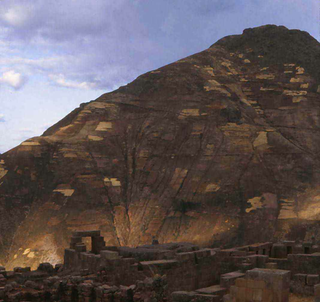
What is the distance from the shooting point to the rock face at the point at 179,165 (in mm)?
48344

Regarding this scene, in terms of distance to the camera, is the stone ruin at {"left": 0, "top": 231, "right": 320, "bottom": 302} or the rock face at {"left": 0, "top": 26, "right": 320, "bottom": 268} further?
the rock face at {"left": 0, "top": 26, "right": 320, "bottom": 268}

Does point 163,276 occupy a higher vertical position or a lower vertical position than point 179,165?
lower

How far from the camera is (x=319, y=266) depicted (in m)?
19.0

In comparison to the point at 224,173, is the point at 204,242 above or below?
below

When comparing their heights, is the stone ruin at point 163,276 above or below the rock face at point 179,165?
below

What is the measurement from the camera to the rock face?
48344mm

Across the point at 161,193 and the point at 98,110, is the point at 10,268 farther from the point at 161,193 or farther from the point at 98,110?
the point at 98,110

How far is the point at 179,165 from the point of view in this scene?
189 ft

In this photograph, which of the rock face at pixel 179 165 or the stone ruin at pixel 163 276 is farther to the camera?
the rock face at pixel 179 165

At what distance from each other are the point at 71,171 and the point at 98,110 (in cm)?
1164

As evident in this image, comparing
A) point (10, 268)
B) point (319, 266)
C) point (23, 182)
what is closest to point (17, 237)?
point (10, 268)

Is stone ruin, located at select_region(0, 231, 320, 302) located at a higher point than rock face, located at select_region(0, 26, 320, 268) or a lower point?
lower

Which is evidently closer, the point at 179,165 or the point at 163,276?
the point at 163,276

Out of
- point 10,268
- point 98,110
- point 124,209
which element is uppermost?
point 98,110
